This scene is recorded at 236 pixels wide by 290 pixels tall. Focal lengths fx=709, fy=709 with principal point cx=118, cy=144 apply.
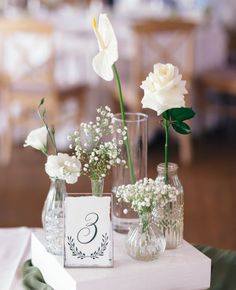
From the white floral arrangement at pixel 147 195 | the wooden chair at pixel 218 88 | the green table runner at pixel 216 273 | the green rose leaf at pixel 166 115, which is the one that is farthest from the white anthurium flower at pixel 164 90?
the wooden chair at pixel 218 88

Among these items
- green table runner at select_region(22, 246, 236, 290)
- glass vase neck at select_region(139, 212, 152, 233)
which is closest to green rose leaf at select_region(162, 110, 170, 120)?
glass vase neck at select_region(139, 212, 152, 233)

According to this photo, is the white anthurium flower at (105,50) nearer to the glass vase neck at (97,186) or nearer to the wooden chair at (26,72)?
the glass vase neck at (97,186)

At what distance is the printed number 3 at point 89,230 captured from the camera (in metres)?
1.49

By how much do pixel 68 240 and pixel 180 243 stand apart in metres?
0.29

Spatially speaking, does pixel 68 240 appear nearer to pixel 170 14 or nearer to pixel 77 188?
pixel 77 188

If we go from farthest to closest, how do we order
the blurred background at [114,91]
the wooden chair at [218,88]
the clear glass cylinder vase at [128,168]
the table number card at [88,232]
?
the wooden chair at [218,88] → the blurred background at [114,91] → the clear glass cylinder vase at [128,168] → the table number card at [88,232]

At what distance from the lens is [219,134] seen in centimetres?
524

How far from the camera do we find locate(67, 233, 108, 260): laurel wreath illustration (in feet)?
4.86

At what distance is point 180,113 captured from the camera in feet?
5.11

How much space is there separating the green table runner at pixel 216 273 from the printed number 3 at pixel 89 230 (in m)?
0.15

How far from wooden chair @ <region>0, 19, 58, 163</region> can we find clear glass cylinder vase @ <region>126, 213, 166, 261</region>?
285cm

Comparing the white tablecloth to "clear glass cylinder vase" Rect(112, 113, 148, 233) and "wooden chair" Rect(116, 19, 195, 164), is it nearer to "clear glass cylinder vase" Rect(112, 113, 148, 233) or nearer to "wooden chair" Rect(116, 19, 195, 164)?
"clear glass cylinder vase" Rect(112, 113, 148, 233)

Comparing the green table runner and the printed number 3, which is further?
the green table runner

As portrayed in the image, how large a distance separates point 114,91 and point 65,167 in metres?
3.19
